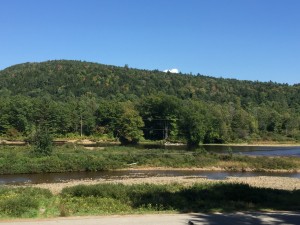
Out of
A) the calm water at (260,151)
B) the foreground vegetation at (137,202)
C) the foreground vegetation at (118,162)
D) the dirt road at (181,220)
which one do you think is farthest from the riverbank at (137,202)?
the calm water at (260,151)

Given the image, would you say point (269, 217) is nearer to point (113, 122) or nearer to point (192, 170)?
point (192, 170)

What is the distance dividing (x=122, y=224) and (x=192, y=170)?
47.9 metres

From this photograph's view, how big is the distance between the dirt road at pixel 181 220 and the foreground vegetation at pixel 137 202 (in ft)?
4.72

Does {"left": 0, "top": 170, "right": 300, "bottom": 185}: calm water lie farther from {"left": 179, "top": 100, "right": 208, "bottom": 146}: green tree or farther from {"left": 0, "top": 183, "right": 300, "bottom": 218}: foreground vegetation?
{"left": 179, "top": 100, "right": 208, "bottom": 146}: green tree

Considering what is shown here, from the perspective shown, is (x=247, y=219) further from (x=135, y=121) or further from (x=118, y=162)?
(x=135, y=121)

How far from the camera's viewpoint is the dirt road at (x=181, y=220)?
1422cm

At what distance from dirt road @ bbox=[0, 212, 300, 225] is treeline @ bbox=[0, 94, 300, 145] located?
104 meters

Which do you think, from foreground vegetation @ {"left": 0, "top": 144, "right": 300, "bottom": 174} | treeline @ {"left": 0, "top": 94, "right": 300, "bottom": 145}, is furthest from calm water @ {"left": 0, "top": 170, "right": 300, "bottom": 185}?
treeline @ {"left": 0, "top": 94, "right": 300, "bottom": 145}

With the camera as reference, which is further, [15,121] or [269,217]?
[15,121]

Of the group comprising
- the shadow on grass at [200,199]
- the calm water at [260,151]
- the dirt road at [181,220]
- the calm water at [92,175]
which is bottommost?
the calm water at [92,175]

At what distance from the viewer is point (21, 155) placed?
59.8m

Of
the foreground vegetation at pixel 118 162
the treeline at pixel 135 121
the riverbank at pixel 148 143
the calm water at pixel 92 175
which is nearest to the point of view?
the calm water at pixel 92 175

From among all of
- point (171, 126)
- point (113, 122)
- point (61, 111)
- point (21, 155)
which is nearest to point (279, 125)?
point (171, 126)

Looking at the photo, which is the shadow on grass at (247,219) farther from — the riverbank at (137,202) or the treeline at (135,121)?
the treeline at (135,121)
